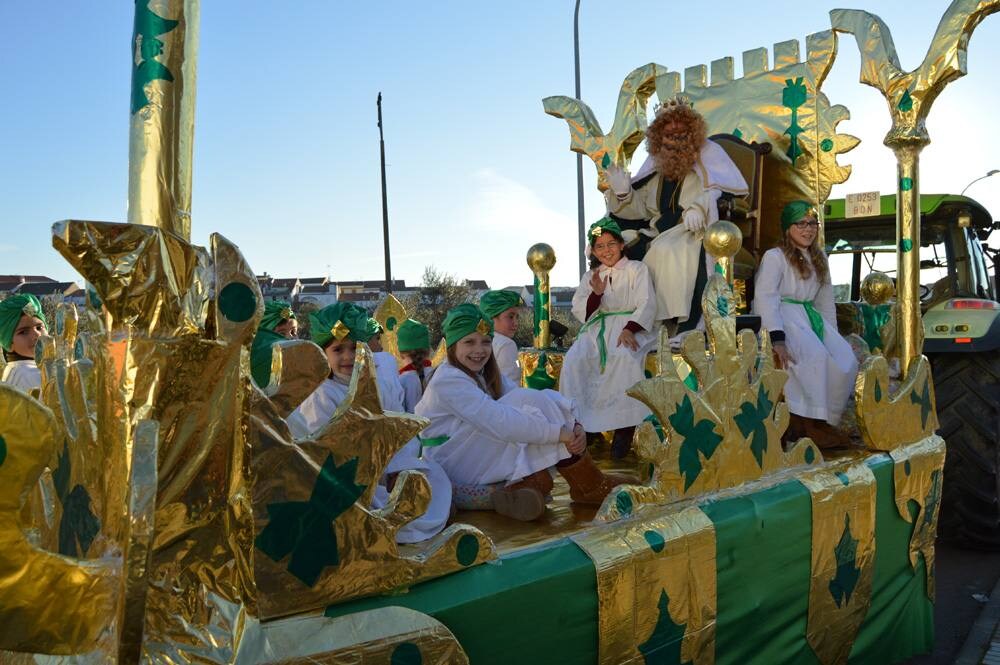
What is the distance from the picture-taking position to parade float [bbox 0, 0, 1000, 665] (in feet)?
4.76

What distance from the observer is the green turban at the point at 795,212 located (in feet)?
14.6

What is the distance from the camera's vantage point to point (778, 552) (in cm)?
319

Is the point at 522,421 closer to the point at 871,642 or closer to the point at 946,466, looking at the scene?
the point at 871,642

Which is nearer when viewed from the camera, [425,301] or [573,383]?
[573,383]

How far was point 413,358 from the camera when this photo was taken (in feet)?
16.8

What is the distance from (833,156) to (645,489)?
10.2 ft

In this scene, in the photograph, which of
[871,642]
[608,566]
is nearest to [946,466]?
[871,642]

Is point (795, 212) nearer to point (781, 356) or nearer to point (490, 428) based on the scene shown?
point (781, 356)

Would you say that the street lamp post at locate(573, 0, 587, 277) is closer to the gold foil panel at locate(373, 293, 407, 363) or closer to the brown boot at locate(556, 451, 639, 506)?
the gold foil panel at locate(373, 293, 407, 363)

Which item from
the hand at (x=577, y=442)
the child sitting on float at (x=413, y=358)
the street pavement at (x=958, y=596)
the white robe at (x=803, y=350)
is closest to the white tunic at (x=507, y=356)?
the child sitting on float at (x=413, y=358)

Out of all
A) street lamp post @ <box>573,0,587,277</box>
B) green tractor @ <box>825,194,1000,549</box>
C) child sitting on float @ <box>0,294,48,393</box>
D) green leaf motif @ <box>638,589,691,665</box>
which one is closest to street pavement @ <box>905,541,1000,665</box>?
green tractor @ <box>825,194,1000,549</box>

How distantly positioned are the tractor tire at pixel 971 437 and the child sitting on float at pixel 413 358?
10.7ft

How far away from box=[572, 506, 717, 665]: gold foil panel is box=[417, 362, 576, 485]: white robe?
0.45 m

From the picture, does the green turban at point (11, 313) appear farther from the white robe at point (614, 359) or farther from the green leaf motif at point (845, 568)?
the green leaf motif at point (845, 568)
